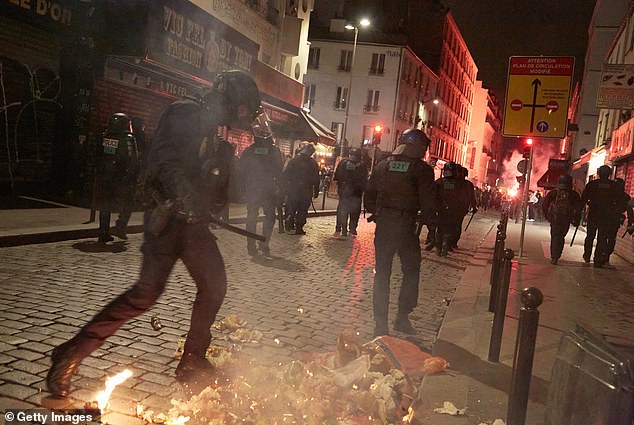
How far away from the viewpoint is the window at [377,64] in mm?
45469

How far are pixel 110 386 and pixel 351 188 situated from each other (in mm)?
9690

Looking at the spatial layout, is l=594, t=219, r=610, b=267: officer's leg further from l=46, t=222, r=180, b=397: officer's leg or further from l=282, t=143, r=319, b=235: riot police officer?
l=46, t=222, r=180, b=397: officer's leg

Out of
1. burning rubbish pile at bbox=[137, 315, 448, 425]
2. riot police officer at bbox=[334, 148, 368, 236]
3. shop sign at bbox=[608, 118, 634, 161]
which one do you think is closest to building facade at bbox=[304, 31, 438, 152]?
shop sign at bbox=[608, 118, 634, 161]

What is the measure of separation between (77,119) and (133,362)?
31.5 ft

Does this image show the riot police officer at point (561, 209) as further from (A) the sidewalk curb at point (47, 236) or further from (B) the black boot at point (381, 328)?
(A) the sidewalk curb at point (47, 236)

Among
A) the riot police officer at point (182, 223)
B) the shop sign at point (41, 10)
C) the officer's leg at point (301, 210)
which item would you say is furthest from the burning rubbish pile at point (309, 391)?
the shop sign at point (41, 10)

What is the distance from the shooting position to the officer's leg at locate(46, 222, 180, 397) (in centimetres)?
294

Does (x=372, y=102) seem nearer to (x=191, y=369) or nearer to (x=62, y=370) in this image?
(x=191, y=369)

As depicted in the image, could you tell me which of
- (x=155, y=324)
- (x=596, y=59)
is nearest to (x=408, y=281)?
(x=155, y=324)

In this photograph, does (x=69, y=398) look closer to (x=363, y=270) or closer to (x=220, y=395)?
(x=220, y=395)

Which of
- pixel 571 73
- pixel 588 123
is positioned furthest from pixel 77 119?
pixel 588 123

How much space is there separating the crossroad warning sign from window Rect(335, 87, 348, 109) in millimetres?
36883

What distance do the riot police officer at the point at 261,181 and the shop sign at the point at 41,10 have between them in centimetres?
512

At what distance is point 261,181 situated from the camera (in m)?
8.94
